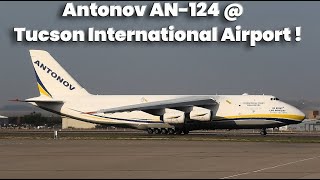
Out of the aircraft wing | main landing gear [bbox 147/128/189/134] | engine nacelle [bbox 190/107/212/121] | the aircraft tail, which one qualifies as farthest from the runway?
the aircraft tail

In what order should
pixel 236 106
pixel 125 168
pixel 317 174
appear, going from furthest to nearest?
1. pixel 236 106
2. pixel 125 168
3. pixel 317 174

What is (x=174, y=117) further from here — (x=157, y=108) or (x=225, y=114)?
(x=225, y=114)

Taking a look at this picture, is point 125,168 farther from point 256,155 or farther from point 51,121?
point 51,121

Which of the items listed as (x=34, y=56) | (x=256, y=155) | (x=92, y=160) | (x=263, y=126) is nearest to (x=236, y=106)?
(x=263, y=126)

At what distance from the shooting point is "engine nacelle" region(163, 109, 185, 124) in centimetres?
6638

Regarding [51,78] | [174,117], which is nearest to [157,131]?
[174,117]

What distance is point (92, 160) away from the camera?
2905cm

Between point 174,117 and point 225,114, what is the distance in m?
5.31

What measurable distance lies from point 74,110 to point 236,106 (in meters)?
17.6

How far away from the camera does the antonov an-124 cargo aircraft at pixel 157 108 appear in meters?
67.2

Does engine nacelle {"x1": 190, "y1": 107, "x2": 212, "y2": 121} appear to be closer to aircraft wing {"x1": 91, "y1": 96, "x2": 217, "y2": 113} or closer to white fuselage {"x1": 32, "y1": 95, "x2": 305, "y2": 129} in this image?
white fuselage {"x1": 32, "y1": 95, "x2": 305, "y2": 129}

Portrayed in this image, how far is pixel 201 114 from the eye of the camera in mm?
66438

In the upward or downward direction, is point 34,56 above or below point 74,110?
above

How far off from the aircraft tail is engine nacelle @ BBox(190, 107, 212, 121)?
532 inches
